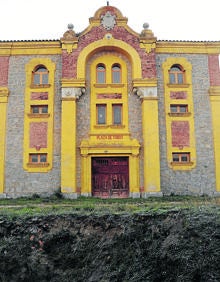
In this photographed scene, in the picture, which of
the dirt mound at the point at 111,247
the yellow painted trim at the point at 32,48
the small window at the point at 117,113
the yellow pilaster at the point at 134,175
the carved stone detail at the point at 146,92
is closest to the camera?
the dirt mound at the point at 111,247

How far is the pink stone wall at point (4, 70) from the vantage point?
29.3 m

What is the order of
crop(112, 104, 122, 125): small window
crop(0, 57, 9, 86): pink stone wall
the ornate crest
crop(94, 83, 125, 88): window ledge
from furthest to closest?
the ornate crest
crop(0, 57, 9, 86): pink stone wall
crop(94, 83, 125, 88): window ledge
crop(112, 104, 122, 125): small window

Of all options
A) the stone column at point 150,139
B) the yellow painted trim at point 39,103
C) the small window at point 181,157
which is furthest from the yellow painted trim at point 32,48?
the small window at point 181,157

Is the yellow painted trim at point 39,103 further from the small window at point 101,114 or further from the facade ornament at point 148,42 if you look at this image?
the facade ornament at point 148,42

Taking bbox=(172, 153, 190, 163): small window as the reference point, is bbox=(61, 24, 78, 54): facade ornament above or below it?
above

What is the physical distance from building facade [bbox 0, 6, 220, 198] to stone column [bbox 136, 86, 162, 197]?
0.23 feet

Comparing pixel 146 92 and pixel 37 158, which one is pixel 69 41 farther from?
pixel 37 158

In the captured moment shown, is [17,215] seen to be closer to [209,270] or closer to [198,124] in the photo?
[209,270]

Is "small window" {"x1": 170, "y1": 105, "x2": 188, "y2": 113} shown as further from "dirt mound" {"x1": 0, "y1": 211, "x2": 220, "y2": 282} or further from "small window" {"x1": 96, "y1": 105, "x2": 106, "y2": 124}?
"dirt mound" {"x1": 0, "y1": 211, "x2": 220, "y2": 282}

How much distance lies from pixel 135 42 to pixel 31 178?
40.7 ft

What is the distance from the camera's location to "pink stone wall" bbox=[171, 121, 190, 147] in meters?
28.5

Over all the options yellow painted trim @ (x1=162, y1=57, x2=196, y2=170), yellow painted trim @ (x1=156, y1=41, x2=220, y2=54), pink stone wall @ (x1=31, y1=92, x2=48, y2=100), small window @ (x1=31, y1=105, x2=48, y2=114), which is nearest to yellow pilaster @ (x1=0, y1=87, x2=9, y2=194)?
pink stone wall @ (x1=31, y1=92, x2=48, y2=100)

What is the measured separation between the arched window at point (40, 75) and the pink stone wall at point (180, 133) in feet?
32.8

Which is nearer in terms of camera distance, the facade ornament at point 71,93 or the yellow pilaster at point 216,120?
the yellow pilaster at point 216,120
